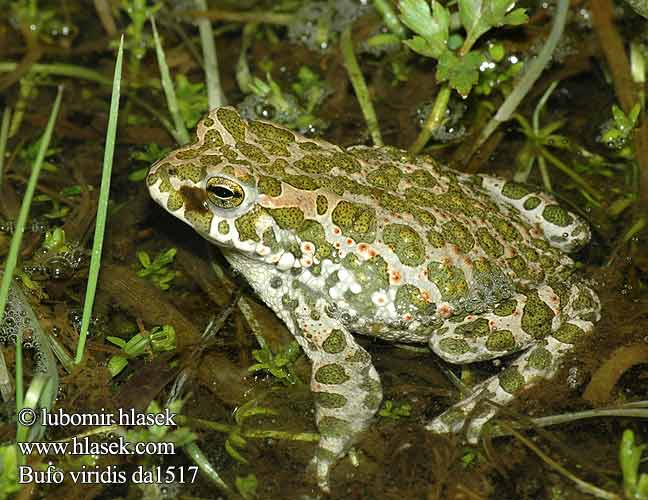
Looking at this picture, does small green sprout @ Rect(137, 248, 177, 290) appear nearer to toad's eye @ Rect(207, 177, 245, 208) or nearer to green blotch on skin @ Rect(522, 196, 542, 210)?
toad's eye @ Rect(207, 177, 245, 208)

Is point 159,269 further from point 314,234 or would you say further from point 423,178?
point 423,178

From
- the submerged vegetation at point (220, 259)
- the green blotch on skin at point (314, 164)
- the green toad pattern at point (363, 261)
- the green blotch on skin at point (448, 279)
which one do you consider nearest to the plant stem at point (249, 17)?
the submerged vegetation at point (220, 259)

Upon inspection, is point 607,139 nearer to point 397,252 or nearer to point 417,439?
point 397,252

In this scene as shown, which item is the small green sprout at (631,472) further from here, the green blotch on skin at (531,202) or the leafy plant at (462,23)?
the leafy plant at (462,23)

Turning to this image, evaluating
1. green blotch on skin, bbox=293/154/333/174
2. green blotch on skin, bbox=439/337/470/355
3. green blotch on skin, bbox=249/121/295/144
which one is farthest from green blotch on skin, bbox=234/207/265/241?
green blotch on skin, bbox=439/337/470/355

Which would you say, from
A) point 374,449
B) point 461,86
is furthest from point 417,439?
point 461,86

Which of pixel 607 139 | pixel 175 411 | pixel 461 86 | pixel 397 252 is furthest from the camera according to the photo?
pixel 607 139

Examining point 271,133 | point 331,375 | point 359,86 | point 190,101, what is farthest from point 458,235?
point 190,101
